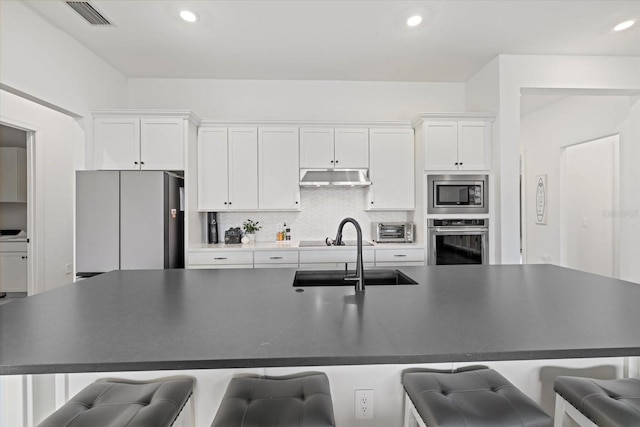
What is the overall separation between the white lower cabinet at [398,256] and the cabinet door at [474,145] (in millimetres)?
1072

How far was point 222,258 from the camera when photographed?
345 cm

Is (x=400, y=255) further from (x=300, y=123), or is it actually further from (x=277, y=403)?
(x=277, y=403)

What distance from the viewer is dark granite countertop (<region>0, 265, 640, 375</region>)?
895mm

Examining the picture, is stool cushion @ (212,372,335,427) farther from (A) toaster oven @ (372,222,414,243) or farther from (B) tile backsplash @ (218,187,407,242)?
(B) tile backsplash @ (218,187,407,242)

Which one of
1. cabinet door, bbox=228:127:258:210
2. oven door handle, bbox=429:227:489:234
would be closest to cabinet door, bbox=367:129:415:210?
oven door handle, bbox=429:227:489:234

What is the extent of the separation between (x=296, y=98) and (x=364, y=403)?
359 cm

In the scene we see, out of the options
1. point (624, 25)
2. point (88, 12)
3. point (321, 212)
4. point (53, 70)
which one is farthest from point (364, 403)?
point (624, 25)

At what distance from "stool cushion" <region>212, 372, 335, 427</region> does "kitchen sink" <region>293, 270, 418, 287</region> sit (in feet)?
2.67

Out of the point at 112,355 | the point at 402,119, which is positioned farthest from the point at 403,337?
the point at 402,119

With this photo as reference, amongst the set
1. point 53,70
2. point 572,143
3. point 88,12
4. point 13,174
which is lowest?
point 13,174

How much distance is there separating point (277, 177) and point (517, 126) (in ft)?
8.78

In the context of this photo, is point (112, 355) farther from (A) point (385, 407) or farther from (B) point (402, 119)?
(B) point (402, 119)

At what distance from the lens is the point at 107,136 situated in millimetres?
3416

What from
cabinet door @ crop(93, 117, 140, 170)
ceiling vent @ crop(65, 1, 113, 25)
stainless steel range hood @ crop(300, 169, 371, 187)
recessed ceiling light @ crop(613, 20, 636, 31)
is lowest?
stainless steel range hood @ crop(300, 169, 371, 187)
